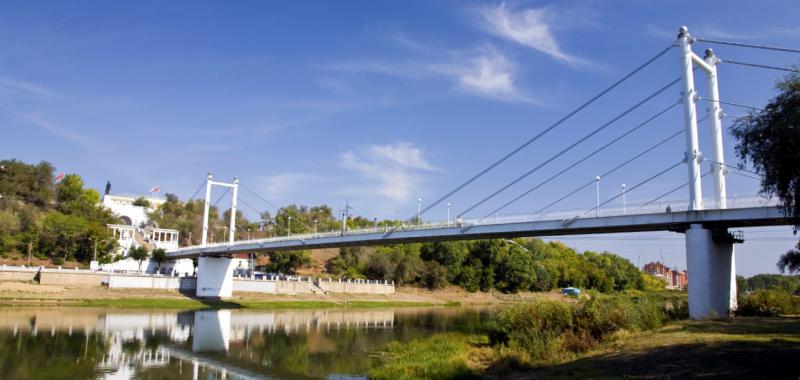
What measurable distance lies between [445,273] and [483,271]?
9978mm

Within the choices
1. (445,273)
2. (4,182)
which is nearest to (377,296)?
(445,273)

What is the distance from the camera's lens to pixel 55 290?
50625mm

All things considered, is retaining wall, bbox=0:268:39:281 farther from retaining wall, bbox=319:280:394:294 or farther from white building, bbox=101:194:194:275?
retaining wall, bbox=319:280:394:294

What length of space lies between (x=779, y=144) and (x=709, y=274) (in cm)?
1525

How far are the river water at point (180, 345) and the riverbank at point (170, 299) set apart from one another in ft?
15.1

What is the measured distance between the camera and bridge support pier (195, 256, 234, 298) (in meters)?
62.4

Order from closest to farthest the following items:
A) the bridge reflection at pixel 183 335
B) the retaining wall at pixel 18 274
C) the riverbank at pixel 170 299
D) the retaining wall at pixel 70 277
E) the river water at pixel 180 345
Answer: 1. the river water at pixel 180 345
2. the bridge reflection at pixel 183 335
3. the riverbank at pixel 170 299
4. the retaining wall at pixel 18 274
5. the retaining wall at pixel 70 277

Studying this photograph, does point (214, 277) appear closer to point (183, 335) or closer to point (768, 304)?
point (183, 335)

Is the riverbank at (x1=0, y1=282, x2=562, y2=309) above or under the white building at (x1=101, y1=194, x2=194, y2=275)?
under

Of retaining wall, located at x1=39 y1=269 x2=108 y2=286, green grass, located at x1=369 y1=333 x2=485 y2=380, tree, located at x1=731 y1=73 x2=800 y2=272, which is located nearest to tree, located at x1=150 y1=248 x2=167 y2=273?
retaining wall, located at x1=39 y1=269 x2=108 y2=286

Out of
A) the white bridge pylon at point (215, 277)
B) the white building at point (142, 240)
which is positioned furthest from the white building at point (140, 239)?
the white bridge pylon at point (215, 277)

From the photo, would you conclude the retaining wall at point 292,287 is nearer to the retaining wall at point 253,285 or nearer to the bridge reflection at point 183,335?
the retaining wall at point 253,285

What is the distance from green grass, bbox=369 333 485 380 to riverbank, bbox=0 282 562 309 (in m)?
3.97

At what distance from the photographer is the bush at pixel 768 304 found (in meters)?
28.7
